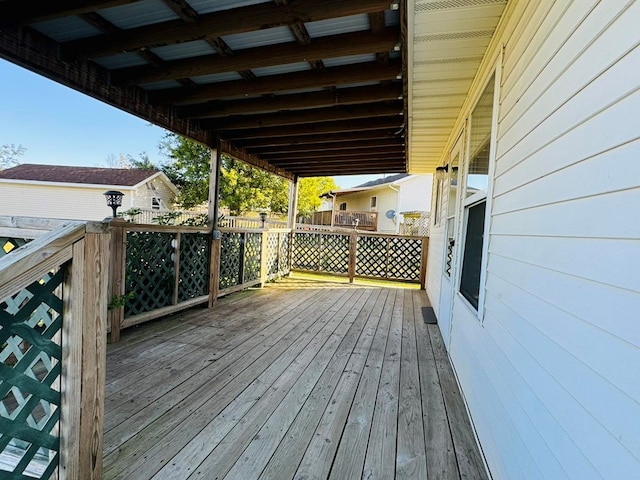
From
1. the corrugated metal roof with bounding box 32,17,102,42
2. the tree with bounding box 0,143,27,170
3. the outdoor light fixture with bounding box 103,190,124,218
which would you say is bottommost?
the outdoor light fixture with bounding box 103,190,124,218

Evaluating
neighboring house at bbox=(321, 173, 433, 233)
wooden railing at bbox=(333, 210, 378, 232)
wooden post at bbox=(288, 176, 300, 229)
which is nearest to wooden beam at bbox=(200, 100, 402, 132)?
wooden post at bbox=(288, 176, 300, 229)

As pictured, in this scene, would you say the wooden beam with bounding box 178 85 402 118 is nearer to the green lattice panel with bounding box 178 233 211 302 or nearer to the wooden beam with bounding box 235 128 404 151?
the wooden beam with bounding box 235 128 404 151

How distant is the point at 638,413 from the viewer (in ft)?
2.07

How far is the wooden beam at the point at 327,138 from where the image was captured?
436 centimetres

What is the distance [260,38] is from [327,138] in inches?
87.9

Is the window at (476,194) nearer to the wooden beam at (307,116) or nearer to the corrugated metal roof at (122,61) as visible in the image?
the wooden beam at (307,116)

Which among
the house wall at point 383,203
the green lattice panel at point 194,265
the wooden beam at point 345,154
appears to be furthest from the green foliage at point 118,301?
the house wall at point 383,203

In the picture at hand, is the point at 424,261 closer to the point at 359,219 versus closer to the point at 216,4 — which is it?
the point at 216,4

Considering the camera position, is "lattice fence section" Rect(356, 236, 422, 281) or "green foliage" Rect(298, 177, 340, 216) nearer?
"lattice fence section" Rect(356, 236, 422, 281)

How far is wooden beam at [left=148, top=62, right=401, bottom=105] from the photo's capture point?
8.87 ft

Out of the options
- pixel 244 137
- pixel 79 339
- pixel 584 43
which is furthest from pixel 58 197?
pixel 584 43

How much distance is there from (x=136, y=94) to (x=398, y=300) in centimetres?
460

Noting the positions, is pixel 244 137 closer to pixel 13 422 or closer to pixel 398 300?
pixel 398 300

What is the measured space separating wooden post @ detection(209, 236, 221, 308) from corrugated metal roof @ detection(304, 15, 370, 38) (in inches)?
117
